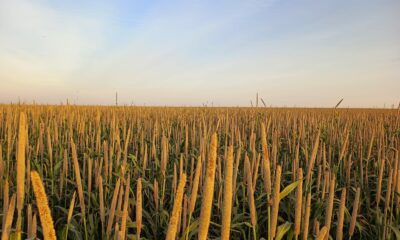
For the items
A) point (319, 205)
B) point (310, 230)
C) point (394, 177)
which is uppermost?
point (394, 177)

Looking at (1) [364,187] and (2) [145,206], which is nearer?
(2) [145,206]

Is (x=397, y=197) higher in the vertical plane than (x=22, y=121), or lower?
lower

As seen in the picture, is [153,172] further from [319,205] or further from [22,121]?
[22,121]

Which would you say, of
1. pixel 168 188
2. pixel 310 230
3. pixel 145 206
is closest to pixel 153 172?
pixel 168 188

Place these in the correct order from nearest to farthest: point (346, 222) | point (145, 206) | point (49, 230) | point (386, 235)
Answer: point (49, 230) < point (386, 235) < point (346, 222) < point (145, 206)

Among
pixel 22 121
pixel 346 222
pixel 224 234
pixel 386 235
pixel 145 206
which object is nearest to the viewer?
pixel 224 234

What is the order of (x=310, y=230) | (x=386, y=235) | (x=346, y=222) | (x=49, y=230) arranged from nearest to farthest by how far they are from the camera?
1. (x=49, y=230)
2. (x=386, y=235)
3. (x=310, y=230)
4. (x=346, y=222)

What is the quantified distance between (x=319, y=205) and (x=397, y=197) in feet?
2.65

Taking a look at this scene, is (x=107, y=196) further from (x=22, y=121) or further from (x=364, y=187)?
(x=364, y=187)

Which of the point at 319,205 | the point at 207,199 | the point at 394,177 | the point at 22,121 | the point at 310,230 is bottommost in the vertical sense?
the point at 310,230

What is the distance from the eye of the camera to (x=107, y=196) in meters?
3.65

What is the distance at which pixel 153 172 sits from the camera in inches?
176

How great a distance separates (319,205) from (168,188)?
1.84 metres

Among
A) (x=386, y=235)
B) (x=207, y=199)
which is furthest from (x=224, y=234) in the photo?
(x=386, y=235)
